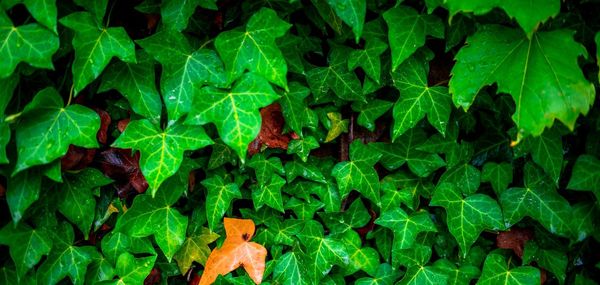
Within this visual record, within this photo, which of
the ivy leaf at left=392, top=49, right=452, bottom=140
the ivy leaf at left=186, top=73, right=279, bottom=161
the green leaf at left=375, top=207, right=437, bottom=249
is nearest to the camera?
the ivy leaf at left=186, top=73, right=279, bottom=161

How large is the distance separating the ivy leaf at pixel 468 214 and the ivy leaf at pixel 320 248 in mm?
350

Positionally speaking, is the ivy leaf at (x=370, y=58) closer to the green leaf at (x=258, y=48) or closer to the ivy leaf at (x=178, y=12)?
the green leaf at (x=258, y=48)

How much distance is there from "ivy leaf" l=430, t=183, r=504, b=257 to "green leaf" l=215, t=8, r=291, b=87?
2.22ft

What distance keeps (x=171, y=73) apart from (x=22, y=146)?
0.45 m

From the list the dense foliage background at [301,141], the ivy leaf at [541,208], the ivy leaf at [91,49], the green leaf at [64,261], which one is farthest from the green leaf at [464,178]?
the green leaf at [64,261]

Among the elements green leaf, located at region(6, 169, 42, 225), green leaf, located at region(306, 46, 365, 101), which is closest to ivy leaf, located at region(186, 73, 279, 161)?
green leaf, located at region(306, 46, 365, 101)

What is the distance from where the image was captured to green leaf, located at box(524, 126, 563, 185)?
1.55 m

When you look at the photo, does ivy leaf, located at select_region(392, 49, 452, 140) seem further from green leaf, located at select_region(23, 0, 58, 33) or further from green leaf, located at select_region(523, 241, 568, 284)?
green leaf, located at select_region(23, 0, 58, 33)

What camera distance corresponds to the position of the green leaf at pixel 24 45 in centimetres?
130

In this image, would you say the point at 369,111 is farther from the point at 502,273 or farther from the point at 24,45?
the point at 24,45

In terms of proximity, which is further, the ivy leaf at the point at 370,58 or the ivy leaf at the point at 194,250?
the ivy leaf at the point at 194,250

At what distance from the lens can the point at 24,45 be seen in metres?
1.31

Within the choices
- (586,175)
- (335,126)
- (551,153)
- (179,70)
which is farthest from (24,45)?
(586,175)

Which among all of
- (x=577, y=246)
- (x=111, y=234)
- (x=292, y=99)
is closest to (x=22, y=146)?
(x=111, y=234)
